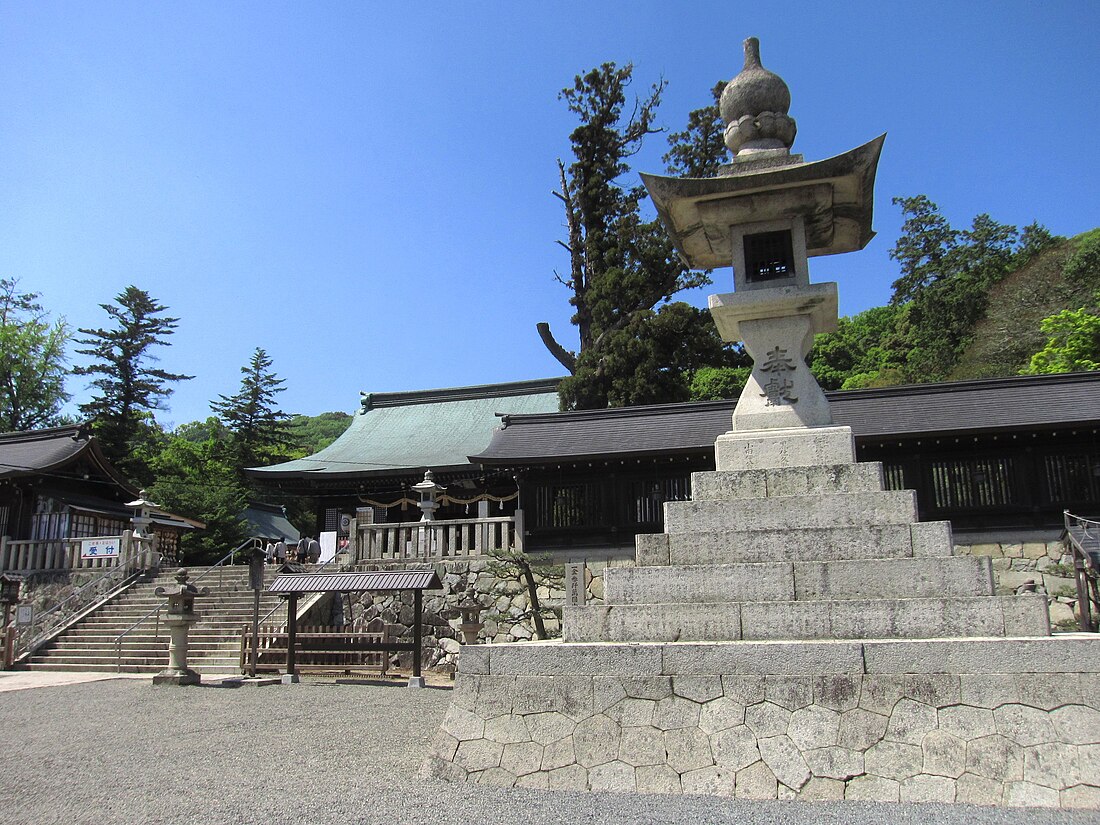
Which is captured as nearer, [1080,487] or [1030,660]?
[1030,660]

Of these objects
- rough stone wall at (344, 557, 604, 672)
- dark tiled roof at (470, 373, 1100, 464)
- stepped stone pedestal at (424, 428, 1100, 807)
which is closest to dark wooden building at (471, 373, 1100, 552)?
dark tiled roof at (470, 373, 1100, 464)

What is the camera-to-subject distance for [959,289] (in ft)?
129

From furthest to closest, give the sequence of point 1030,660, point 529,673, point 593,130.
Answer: point 593,130 → point 529,673 → point 1030,660

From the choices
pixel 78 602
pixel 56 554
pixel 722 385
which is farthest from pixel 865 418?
pixel 56 554

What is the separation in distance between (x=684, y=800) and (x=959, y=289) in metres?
40.2

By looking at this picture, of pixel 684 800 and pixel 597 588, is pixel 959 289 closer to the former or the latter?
pixel 597 588

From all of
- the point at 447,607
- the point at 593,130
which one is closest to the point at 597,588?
the point at 447,607

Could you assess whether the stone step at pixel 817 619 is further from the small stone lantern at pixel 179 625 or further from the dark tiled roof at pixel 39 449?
the dark tiled roof at pixel 39 449

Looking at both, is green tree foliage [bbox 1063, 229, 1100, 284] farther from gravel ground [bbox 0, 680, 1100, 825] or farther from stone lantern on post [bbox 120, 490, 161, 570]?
stone lantern on post [bbox 120, 490, 161, 570]

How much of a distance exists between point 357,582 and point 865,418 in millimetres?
10421

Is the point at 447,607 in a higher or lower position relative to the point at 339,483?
lower

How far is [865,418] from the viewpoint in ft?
54.3

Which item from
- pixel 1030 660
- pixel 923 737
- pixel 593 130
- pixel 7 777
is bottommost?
pixel 7 777

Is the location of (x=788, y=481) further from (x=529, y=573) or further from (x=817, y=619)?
(x=529, y=573)
